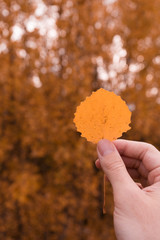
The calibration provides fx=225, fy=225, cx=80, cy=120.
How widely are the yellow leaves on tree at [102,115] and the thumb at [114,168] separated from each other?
0.26 feet

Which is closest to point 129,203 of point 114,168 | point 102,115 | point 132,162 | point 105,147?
point 114,168

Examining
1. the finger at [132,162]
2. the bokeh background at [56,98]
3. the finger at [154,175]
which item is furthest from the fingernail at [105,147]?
the bokeh background at [56,98]

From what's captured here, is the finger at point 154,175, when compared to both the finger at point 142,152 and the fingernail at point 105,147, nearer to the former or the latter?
the finger at point 142,152

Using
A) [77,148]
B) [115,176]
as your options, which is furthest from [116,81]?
[115,176]

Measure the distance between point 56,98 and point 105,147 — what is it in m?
1.92

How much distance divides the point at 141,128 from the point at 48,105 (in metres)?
1.54

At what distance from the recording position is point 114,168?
1.13 meters

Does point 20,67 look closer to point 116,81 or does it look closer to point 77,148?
point 77,148

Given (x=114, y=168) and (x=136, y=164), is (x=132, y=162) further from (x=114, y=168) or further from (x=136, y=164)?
(x=114, y=168)

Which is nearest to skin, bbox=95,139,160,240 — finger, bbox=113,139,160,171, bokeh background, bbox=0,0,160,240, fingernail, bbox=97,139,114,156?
fingernail, bbox=97,139,114,156

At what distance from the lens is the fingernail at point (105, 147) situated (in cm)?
114

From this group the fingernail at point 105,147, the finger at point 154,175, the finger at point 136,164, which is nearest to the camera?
the fingernail at point 105,147

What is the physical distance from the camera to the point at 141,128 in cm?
352

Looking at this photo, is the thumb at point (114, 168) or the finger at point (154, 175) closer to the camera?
the thumb at point (114, 168)
